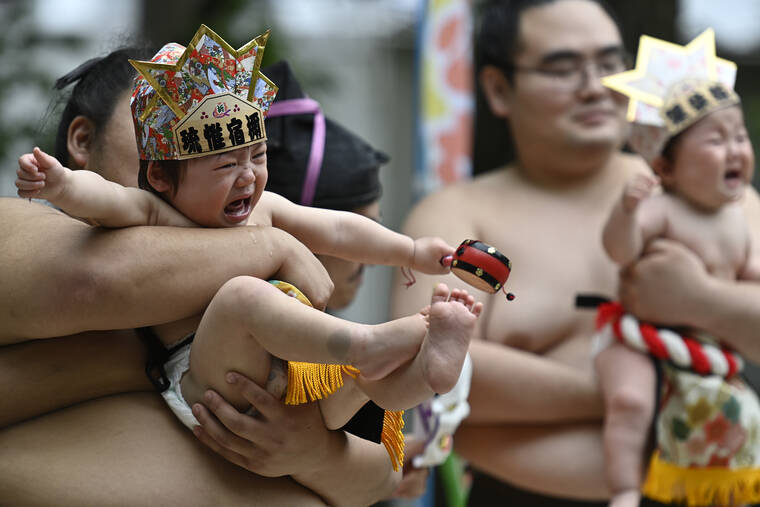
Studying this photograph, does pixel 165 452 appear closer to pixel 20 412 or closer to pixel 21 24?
pixel 20 412

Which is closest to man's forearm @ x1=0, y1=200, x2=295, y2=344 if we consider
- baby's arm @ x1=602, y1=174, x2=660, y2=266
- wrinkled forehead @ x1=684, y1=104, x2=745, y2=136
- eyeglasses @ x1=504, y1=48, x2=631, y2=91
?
baby's arm @ x1=602, y1=174, x2=660, y2=266

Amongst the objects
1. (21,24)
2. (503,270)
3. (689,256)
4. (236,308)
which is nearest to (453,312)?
(503,270)

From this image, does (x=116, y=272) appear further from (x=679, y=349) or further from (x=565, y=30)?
(x=565, y=30)

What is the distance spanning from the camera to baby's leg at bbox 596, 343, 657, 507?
2168 millimetres

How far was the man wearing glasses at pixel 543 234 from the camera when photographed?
7.77 ft

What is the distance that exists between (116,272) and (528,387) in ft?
4.17

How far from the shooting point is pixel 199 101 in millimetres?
1339

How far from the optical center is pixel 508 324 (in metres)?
2.43

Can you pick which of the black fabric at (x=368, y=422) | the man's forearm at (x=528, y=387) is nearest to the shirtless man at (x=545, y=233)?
the man's forearm at (x=528, y=387)

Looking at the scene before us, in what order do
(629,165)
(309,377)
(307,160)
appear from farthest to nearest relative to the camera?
(629,165) → (307,160) → (309,377)

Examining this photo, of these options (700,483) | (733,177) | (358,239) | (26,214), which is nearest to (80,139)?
(26,214)

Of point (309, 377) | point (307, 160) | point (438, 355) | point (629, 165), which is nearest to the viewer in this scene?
point (438, 355)

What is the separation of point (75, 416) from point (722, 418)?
143cm

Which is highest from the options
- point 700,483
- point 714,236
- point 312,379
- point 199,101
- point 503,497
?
point 199,101
